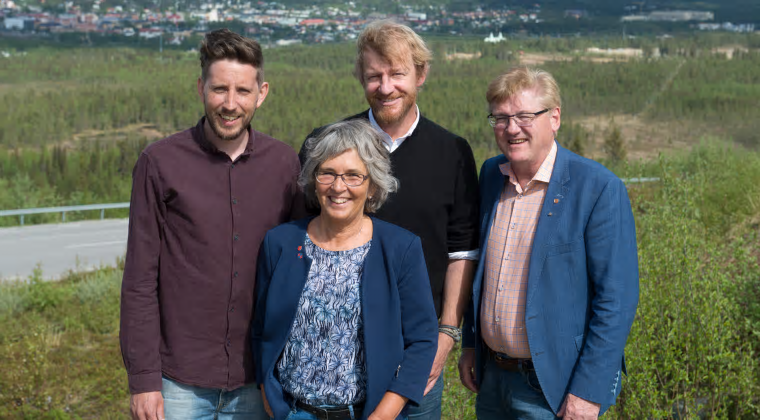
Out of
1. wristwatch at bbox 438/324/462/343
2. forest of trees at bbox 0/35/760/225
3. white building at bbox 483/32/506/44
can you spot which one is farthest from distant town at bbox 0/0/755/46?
wristwatch at bbox 438/324/462/343

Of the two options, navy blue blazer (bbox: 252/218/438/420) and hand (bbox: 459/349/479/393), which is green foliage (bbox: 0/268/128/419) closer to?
hand (bbox: 459/349/479/393)

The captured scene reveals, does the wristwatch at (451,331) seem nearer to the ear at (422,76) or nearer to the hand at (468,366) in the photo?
the hand at (468,366)

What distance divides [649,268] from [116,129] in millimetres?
70230

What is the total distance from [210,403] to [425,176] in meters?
1.19

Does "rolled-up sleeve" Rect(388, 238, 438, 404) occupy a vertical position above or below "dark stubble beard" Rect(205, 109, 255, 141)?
below

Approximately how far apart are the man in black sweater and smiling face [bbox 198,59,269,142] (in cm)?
28

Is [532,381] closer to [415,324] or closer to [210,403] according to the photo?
[415,324]

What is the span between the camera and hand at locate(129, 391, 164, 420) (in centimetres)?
262

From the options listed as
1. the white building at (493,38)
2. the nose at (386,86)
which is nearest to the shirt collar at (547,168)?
the nose at (386,86)

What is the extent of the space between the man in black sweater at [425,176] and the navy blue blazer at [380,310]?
1.07ft

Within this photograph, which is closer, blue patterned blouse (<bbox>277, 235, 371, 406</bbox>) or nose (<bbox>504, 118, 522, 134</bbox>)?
blue patterned blouse (<bbox>277, 235, 371, 406</bbox>)

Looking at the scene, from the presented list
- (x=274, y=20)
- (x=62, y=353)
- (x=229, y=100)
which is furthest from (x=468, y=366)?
(x=274, y=20)

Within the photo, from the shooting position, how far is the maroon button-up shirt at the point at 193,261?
103 inches

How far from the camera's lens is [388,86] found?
9.23 feet
